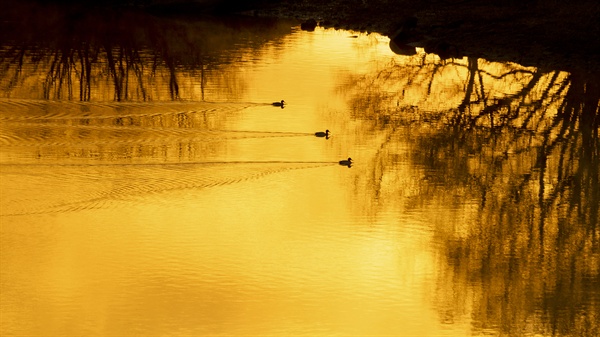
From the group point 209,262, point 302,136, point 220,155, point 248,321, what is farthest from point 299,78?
point 248,321

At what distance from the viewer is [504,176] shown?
50.9 ft

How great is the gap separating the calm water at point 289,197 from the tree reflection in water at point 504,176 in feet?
0.12

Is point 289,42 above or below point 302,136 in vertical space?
above

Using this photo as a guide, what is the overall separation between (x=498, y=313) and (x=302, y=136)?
6.18 m

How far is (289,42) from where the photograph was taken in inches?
986

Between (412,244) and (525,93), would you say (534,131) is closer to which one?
(525,93)

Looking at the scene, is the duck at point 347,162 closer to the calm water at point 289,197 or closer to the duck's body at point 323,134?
the calm water at point 289,197

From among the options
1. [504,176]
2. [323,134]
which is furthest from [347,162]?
[504,176]

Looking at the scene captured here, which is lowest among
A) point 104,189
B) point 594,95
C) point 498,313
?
point 498,313

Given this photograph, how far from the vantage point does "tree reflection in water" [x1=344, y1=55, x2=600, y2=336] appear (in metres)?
11.4

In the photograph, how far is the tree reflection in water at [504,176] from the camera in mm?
11352

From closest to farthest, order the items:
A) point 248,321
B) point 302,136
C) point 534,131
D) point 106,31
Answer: point 248,321 < point 302,136 < point 534,131 < point 106,31

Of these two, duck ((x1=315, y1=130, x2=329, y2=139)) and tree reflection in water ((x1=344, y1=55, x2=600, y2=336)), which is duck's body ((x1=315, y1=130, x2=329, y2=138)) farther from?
tree reflection in water ((x1=344, y1=55, x2=600, y2=336))

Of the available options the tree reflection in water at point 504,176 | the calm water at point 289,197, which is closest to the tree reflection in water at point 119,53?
the calm water at point 289,197
